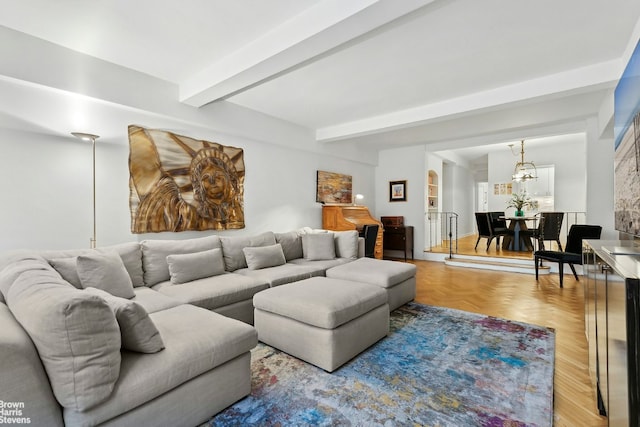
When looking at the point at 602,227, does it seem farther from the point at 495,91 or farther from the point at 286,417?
the point at 286,417

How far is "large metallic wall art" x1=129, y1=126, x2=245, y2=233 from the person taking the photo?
3297mm

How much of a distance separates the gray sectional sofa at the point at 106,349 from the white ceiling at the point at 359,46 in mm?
1790

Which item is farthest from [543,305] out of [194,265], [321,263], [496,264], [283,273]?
[194,265]

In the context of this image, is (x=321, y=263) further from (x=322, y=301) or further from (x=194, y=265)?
(x=322, y=301)

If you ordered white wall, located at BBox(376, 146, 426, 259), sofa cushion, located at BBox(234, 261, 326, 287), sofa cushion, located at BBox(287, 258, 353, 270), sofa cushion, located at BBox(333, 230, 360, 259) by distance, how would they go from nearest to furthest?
sofa cushion, located at BBox(234, 261, 326, 287), sofa cushion, located at BBox(287, 258, 353, 270), sofa cushion, located at BBox(333, 230, 360, 259), white wall, located at BBox(376, 146, 426, 259)

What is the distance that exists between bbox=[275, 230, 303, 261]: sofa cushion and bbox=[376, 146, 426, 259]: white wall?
3.35 meters

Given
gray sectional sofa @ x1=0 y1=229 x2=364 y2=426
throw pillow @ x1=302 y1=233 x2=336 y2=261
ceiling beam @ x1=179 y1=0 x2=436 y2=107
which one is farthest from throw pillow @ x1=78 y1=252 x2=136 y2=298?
throw pillow @ x1=302 y1=233 x2=336 y2=261

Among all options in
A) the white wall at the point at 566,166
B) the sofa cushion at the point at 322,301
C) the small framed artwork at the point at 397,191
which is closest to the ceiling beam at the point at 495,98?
the small framed artwork at the point at 397,191

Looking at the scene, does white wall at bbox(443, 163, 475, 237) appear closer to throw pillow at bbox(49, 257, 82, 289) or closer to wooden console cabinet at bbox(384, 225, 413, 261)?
wooden console cabinet at bbox(384, 225, 413, 261)

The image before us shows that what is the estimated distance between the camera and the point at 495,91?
12.0 feet

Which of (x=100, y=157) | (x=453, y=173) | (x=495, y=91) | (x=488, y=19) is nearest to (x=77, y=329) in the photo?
(x=100, y=157)

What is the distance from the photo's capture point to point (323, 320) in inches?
81.9

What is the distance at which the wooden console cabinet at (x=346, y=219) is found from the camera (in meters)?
5.52

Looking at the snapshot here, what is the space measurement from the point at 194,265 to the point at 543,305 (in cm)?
395
